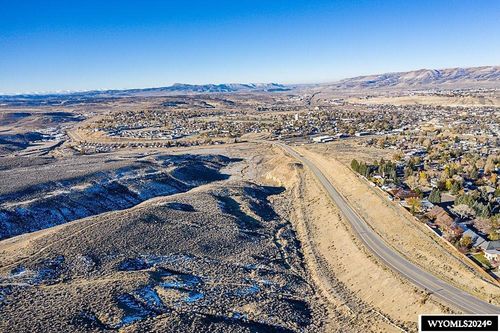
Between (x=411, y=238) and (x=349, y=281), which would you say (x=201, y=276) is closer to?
(x=349, y=281)

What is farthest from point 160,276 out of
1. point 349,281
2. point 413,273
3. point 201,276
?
point 413,273

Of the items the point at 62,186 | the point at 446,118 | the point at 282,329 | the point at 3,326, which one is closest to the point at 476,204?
the point at 282,329

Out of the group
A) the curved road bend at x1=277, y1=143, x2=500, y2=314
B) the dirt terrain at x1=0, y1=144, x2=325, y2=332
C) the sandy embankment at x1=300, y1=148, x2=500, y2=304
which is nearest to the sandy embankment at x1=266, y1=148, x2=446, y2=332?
the curved road bend at x1=277, y1=143, x2=500, y2=314

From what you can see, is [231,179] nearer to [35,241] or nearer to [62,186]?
[62,186]

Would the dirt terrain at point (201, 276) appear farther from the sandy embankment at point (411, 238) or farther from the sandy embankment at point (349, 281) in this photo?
the sandy embankment at point (411, 238)

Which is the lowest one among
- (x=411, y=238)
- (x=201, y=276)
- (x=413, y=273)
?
(x=413, y=273)

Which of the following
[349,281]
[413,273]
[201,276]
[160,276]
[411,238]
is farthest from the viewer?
[411,238]
